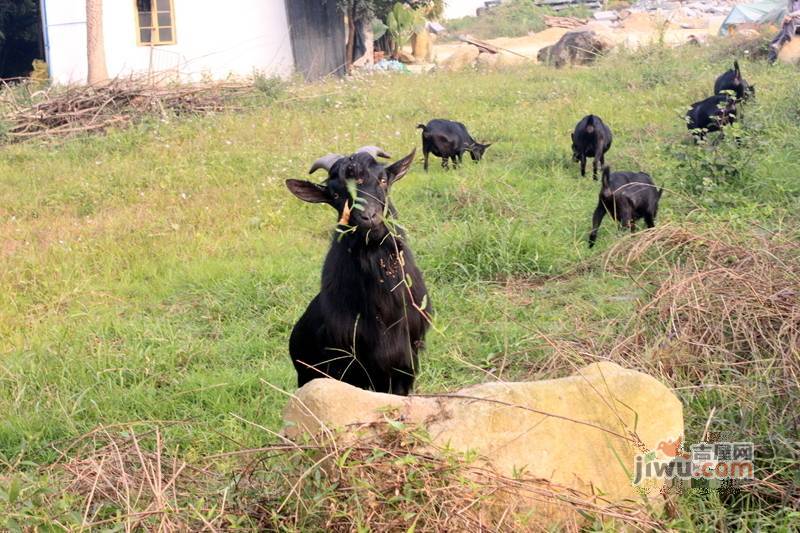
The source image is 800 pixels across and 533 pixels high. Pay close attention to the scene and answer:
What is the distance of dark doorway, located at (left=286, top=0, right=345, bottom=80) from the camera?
70.6 ft

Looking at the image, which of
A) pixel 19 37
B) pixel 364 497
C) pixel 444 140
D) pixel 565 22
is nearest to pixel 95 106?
pixel 444 140

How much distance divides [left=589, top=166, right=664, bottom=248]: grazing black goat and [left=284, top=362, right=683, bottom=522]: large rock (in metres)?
4.10

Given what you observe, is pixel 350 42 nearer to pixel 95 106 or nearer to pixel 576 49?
pixel 576 49

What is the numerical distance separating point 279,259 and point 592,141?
4.06 meters

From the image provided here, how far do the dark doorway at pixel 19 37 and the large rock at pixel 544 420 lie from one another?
77.7ft

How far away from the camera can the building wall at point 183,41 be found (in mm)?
19391

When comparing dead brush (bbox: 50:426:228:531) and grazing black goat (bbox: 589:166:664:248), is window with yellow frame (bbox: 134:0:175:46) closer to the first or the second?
grazing black goat (bbox: 589:166:664:248)

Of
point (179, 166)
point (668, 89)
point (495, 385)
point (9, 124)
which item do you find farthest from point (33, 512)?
point (668, 89)

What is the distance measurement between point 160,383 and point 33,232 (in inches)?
159

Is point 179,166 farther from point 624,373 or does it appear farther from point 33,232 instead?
point 624,373

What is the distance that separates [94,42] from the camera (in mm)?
17625

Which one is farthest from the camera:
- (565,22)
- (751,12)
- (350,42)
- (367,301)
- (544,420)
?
(565,22)

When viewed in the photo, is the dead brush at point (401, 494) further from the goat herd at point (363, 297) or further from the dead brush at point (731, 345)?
the goat herd at point (363, 297)

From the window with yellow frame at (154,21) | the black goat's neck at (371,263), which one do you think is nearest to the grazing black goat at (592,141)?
the black goat's neck at (371,263)
